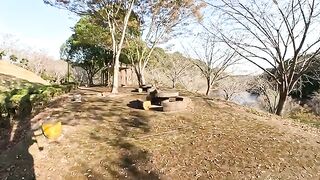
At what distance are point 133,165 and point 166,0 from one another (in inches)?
516

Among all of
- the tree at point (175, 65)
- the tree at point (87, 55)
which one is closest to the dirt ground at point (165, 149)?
the tree at point (87, 55)

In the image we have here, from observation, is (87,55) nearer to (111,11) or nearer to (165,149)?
(111,11)

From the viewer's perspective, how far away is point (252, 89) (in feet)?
113

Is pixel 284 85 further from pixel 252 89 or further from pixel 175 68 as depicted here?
pixel 252 89

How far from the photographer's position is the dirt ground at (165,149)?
20.9 feet

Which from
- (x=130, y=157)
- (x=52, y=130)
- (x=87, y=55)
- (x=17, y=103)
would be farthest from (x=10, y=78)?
(x=130, y=157)

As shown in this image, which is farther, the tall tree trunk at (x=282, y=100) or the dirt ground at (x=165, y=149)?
the tall tree trunk at (x=282, y=100)

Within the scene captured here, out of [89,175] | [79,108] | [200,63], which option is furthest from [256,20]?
[200,63]

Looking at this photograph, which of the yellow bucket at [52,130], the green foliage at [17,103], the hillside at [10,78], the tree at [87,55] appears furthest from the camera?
the tree at [87,55]

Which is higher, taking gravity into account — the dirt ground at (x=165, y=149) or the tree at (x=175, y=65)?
the tree at (x=175, y=65)

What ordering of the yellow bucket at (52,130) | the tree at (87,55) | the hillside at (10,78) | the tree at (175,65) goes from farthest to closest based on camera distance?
→ the tree at (175,65) → the tree at (87,55) → the hillside at (10,78) → the yellow bucket at (52,130)

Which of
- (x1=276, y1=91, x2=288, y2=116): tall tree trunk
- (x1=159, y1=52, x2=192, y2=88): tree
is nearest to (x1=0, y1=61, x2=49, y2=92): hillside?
(x1=159, y1=52, x2=192, y2=88): tree

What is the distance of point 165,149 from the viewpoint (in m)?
7.26

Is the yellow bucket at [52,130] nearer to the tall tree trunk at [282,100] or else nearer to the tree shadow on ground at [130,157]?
the tree shadow on ground at [130,157]
